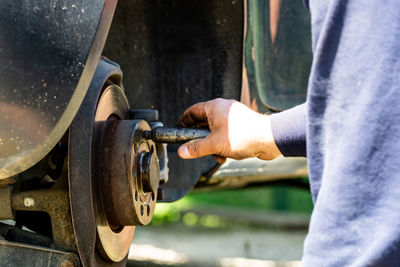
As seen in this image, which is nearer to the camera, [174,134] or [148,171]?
[148,171]

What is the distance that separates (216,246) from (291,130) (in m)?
2.55

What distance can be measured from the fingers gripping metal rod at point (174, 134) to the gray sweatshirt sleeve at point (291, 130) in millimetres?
221

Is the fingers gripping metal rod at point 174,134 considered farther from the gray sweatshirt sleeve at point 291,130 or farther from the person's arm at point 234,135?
the gray sweatshirt sleeve at point 291,130

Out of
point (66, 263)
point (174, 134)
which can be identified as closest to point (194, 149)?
point (174, 134)

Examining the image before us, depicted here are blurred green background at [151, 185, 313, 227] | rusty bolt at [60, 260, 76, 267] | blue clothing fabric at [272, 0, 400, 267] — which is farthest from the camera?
blurred green background at [151, 185, 313, 227]

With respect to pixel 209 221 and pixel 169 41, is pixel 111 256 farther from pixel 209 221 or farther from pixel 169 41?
pixel 209 221

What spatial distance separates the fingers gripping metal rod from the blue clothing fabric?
55 cm

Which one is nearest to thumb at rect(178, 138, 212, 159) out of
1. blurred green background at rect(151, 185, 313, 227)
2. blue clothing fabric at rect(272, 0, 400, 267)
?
blue clothing fabric at rect(272, 0, 400, 267)

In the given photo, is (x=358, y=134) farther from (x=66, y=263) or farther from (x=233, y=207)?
(x=233, y=207)

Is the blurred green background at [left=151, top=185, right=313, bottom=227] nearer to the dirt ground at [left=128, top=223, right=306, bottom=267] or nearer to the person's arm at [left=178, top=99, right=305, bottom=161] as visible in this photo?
the dirt ground at [left=128, top=223, right=306, bottom=267]

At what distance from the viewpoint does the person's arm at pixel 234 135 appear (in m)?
→ 1.18

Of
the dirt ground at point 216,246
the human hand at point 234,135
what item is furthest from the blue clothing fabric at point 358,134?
the dirt ground at point 216,246

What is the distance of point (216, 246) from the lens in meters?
3.51

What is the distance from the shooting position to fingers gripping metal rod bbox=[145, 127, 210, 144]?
48.1 inches
